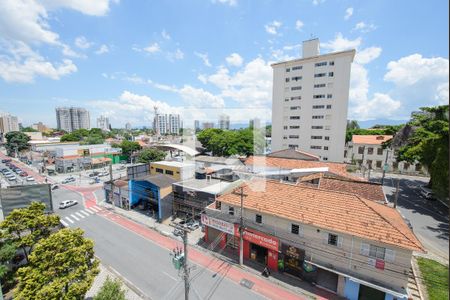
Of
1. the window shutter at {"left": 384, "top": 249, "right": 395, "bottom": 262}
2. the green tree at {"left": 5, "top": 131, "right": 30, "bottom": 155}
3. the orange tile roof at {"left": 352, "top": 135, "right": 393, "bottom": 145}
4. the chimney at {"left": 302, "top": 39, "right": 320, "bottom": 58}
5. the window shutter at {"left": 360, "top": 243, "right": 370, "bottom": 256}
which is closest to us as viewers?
the window shutter at {"left": 384, "top": 249, "right": 395, "bottom": 262}

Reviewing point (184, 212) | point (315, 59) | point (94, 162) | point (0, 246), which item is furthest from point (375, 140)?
point (94, 162)

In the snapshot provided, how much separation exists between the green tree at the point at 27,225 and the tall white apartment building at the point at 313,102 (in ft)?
138

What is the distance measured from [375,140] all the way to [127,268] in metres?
56.8

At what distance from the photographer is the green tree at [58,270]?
9.34m

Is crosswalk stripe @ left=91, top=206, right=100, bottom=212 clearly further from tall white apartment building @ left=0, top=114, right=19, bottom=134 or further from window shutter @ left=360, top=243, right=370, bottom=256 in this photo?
tall white apartment building @ left=0, top=114, right=19, bottom=134

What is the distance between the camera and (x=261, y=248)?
16750 millimetres

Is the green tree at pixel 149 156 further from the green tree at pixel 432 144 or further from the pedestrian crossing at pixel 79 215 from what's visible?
the green tree at pixel 432 144

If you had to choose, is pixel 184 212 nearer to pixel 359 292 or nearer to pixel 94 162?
pixel 359 292

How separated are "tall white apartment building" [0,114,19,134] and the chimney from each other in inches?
5993

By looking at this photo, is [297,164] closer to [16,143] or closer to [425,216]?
[425,216]

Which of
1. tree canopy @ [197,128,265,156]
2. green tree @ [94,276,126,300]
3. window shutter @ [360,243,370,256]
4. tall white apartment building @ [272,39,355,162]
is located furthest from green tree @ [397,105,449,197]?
tree canopy @ [197,128,265,156]

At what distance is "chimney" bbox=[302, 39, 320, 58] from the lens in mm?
42188

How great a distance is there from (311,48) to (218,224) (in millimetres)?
42706

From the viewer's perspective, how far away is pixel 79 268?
10523mm
